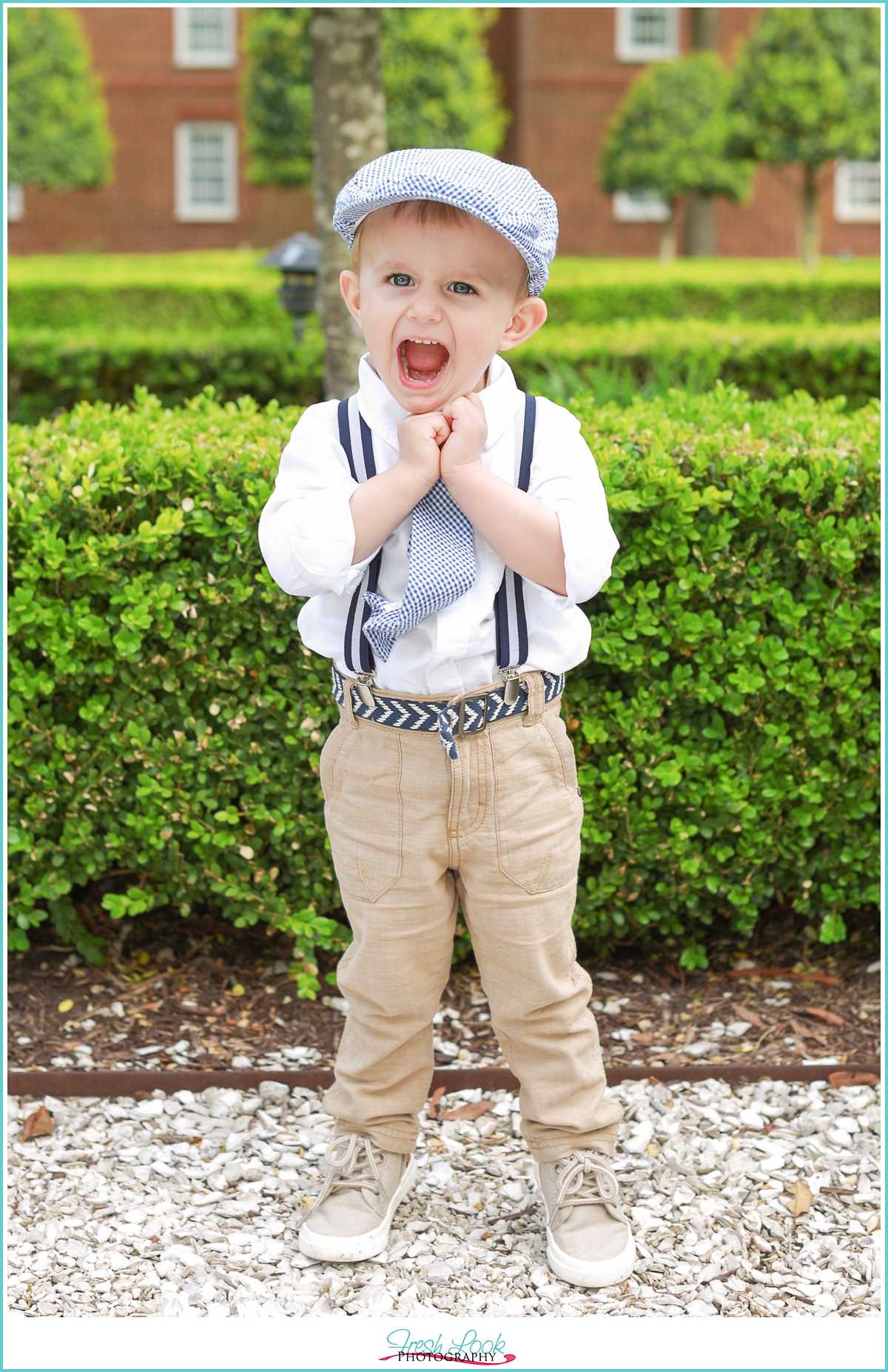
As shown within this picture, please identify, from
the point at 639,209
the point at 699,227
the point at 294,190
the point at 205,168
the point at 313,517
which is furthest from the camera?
the point at 205,168

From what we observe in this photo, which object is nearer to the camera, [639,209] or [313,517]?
[313,517]

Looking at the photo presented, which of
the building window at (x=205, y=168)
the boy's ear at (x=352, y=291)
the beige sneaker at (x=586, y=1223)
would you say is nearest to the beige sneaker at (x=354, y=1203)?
the beige sneaker at (x=586, y=1223)

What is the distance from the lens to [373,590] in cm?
208

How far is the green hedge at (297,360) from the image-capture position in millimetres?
6340

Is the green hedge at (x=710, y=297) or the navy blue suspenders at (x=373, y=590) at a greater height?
the green hedge at (x=710, y=297)

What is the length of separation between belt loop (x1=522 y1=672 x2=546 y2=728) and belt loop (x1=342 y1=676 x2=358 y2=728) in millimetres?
297

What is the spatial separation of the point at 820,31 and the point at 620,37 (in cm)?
619

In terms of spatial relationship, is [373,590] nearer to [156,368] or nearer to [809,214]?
[156,368]

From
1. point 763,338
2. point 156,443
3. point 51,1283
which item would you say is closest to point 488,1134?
point 51,1283

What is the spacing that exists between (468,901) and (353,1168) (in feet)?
2.01

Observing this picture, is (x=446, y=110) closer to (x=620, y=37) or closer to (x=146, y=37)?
(x=620, y=37)

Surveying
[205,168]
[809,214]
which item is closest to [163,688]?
[809,214]

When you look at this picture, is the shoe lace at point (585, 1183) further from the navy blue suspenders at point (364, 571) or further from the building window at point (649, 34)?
the building window at point (649, 34)

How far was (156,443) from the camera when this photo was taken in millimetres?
2984
